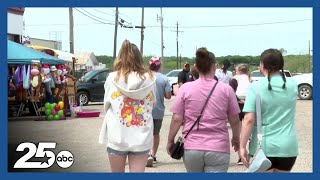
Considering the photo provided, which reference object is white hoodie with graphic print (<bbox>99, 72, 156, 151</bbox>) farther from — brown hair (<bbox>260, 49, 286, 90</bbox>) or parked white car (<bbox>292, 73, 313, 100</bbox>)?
parked white car (<bbox>292, 73, 313, 100</bbox>)

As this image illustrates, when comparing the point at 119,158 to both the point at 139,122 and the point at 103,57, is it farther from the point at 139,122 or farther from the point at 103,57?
the point at 103,57

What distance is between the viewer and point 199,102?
3.97 m

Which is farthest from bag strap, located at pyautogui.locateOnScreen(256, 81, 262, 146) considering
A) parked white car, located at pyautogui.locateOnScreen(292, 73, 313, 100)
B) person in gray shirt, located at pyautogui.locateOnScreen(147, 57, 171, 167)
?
parked white car, located at pyautogui.locateOnScreen(292, 73, 313, 100)

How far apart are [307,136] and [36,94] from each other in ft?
25.6

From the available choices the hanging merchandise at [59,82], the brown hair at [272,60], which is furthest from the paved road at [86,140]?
the brown hair at [272,60]

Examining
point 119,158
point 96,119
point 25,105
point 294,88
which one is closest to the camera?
point 294,88

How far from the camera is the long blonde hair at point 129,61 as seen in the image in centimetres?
414

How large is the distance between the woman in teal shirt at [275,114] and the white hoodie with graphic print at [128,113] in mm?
807

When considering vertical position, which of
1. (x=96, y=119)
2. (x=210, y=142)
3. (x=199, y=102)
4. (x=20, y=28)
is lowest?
(x=96, y=119)

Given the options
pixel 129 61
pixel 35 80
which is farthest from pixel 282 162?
pixel 35 80

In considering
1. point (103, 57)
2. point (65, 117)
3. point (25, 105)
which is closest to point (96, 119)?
point (65, 117)

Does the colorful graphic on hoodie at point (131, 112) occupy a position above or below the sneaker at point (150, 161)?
above

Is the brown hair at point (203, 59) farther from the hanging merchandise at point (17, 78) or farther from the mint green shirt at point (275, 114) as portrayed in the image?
the hanging merchandise at point (17, 78)

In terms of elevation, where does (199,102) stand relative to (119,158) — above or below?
above
